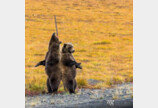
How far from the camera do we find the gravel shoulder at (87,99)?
616 cm

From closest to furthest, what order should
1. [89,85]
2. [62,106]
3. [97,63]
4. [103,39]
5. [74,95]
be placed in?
[62,106] → [74,95] → [89,85] → [97,63] → [103,39]

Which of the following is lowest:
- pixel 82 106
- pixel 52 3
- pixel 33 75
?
pixel 82 106

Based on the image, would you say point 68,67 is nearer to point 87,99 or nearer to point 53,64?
point 53,64

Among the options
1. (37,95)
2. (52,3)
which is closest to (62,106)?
(37,95)

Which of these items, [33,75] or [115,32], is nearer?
[33,75]

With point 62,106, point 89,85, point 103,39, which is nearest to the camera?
point 62,106

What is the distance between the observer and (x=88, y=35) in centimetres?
1072

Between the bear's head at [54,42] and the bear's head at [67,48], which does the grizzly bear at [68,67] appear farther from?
the bear's head at [54,42]

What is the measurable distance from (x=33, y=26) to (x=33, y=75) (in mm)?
2561

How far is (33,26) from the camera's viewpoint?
982 cm

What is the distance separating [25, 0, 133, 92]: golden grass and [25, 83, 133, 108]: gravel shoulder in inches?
22.2

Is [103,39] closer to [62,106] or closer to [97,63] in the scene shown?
[97,63]

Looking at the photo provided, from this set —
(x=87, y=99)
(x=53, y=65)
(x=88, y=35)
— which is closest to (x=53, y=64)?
(x=53, y=65)

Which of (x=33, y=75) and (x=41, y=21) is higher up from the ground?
(x=41, y=21)
